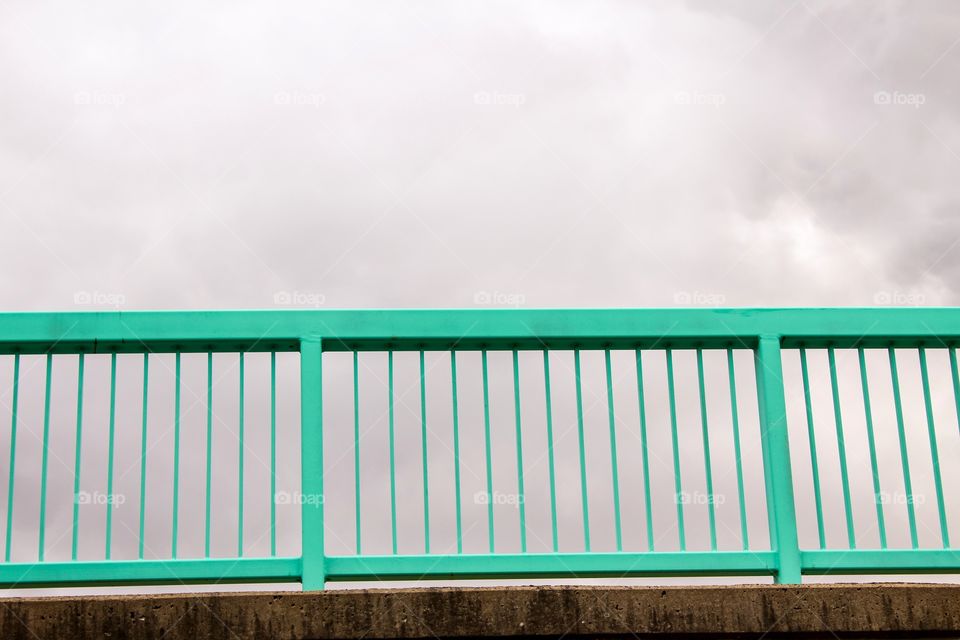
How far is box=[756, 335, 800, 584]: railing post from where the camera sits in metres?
4.64

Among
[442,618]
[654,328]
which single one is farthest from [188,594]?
[654,328]

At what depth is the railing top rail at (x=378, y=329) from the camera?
4641 mm

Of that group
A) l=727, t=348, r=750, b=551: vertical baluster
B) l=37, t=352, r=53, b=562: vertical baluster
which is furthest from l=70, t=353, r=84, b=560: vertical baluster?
l=727, t=348, r=750, b=551: vertical baluster

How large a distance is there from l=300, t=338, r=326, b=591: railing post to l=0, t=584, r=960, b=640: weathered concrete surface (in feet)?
0.73

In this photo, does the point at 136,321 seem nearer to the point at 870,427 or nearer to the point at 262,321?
the point at 262,321

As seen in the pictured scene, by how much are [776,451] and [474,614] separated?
1.51 meters

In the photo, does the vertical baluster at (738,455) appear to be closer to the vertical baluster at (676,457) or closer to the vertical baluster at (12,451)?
the vertical baluster at (676,457)

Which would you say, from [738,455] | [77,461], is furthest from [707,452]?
[77,461]

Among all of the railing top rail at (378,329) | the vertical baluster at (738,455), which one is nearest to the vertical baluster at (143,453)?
the railing top rail at (378,329)

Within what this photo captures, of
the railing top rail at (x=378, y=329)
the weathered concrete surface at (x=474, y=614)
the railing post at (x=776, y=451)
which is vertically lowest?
the weathered concrete surface at (x=474, y=614)

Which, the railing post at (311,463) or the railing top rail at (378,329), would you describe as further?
the railing top rail at (378,329)

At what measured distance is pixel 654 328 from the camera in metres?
4.73

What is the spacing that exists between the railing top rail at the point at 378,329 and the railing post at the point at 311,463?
0.39 ft

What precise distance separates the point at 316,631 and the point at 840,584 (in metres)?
2.11
